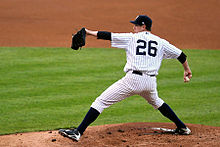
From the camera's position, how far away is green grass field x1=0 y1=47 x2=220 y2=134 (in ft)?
21.4

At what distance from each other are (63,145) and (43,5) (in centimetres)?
1478

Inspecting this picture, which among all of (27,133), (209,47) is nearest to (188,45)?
(209,47)

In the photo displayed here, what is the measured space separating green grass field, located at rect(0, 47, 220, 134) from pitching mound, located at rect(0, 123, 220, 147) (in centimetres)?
65

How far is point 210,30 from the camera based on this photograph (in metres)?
16.6

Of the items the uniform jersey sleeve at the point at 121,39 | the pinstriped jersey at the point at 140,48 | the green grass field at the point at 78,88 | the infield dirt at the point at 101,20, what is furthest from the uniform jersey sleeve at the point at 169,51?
the infield dirt at the point at 101,20

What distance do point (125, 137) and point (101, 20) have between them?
40.5 feet

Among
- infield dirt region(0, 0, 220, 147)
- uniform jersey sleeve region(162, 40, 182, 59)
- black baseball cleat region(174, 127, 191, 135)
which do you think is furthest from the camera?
infield dirt region(0, 0, 220, 147)

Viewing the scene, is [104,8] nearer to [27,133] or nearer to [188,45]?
[188,45]

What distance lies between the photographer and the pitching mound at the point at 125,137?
188 inches

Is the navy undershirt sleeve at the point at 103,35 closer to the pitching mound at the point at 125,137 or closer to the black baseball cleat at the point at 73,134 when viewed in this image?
the black baseball cleat at the point at 73,134

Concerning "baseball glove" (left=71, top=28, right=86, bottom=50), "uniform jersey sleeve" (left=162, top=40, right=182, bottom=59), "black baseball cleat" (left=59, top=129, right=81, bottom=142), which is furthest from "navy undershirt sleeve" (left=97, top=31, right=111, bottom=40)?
"black baseball cleat" (left=59, top=129, right=81, bottom=142)

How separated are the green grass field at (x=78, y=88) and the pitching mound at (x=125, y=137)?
2.12ft

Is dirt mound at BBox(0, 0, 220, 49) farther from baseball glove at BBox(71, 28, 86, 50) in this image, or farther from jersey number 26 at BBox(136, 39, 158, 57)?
jersey number 26 at BBox(136, 39, 158, 57)

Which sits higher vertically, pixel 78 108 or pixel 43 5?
pixel 43 5
